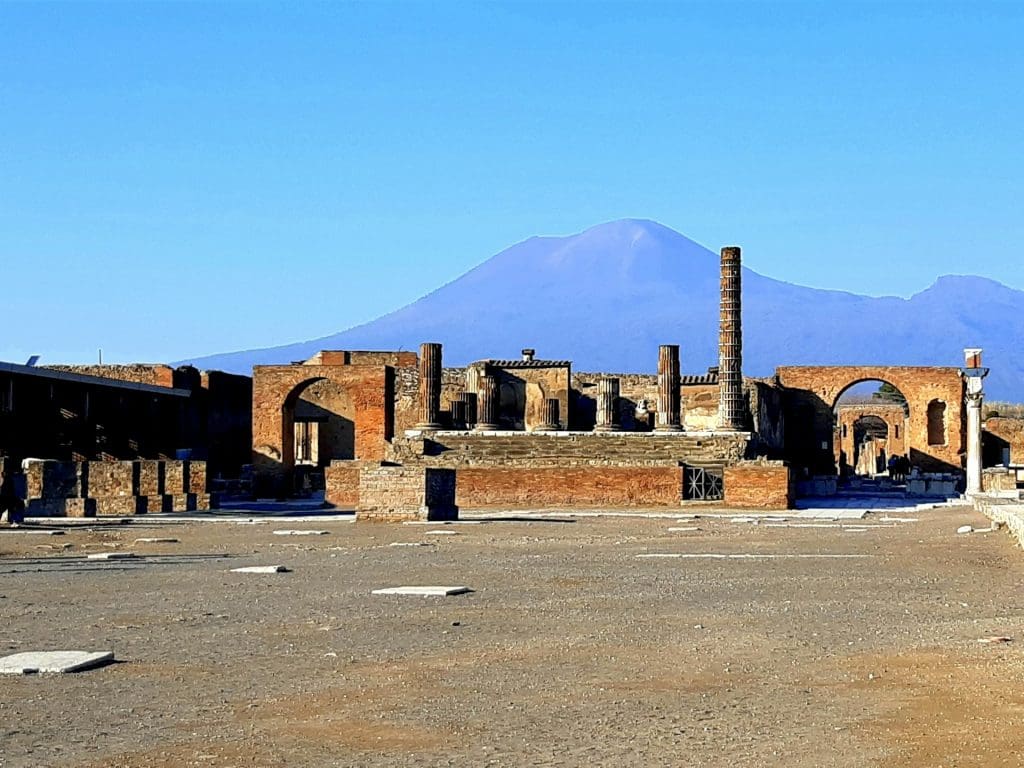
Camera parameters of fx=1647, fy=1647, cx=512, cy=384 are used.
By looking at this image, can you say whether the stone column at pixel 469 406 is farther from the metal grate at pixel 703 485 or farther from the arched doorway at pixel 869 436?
the arched doorway at pixel 869 436

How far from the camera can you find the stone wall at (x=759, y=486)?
35.4 m

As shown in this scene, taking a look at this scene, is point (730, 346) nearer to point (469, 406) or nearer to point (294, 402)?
point (469, 406)

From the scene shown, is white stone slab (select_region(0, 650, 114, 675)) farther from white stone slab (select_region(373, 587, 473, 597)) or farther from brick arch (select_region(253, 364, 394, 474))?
brick arch (select_region(253, 364, 394, 474))

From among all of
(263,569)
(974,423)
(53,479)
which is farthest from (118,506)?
(974,423)

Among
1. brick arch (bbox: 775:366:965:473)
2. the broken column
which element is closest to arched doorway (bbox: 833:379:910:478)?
brick arch (bbox: 775:366:965:473)

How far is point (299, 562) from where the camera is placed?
59.8ft

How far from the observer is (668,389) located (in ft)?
155

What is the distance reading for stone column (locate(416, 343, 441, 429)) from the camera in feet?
153

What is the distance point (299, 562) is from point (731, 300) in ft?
95.6

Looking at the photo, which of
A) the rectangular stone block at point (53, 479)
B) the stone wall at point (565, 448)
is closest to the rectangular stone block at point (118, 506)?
the rectangular stone block at point (53, 479)

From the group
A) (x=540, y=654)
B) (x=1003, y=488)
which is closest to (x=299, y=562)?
(x=540, y=654)

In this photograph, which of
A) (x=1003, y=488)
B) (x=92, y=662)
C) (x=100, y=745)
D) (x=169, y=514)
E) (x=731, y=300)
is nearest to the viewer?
(x=100, y=745)

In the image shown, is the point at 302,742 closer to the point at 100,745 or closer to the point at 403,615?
the point at 100,745

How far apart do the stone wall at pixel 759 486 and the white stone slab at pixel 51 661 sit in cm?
2698
